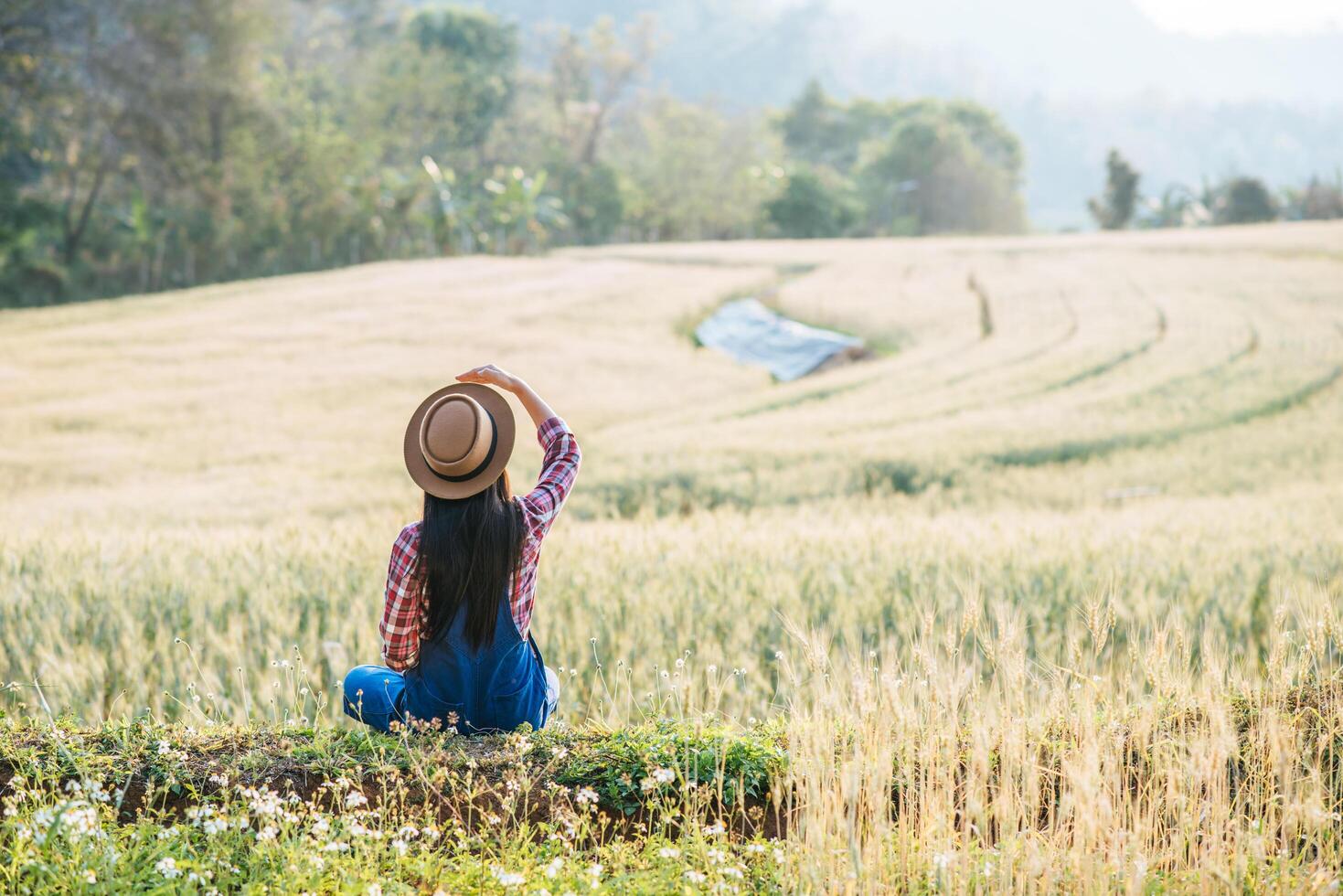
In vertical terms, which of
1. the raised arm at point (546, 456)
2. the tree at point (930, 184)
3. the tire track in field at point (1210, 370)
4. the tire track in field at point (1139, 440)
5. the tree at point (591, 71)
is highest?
the tree at point (591, 71)

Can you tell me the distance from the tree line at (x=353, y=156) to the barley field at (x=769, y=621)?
52.1 ft

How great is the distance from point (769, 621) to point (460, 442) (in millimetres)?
2608

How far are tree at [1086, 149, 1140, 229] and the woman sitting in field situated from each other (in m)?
61.5

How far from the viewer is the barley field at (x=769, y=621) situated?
2670 mm

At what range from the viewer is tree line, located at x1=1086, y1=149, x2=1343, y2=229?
2020 inches

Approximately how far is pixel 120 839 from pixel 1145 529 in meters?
6.91

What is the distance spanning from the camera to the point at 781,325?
1003 inches

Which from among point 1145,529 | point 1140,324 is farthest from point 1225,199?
point 1145,529

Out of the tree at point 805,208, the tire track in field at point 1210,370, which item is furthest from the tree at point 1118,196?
the tire track in field at point 1210,370

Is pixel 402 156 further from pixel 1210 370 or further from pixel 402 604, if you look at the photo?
pixel 402 604

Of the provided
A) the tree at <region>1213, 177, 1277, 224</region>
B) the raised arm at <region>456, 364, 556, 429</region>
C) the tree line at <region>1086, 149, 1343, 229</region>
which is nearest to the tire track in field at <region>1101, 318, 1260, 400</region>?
the raised arm at <region>456, 364, 556, 429</region>

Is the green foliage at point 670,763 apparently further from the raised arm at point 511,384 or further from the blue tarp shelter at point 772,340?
the blue tarp shelter at point 772,340

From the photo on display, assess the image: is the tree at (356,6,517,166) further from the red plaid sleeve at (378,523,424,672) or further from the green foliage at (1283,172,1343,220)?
the red plaid sleeve at (378,523,424,672)

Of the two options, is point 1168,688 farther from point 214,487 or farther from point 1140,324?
point 1140,324
